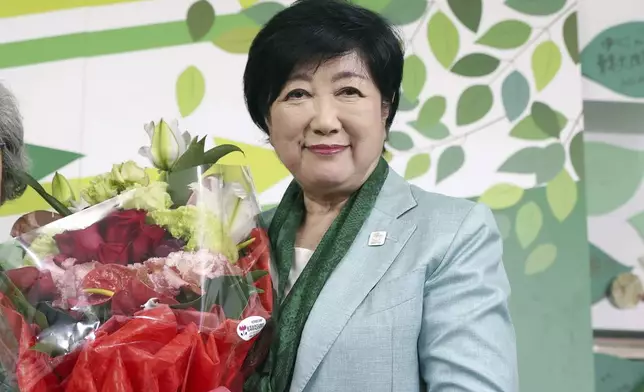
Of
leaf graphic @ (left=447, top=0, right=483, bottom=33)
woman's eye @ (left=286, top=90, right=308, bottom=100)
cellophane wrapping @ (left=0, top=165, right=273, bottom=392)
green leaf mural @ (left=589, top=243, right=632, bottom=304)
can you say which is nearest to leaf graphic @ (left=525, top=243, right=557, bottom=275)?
green leaf mural @ (left=589, top=243, right=632, bottom=304)

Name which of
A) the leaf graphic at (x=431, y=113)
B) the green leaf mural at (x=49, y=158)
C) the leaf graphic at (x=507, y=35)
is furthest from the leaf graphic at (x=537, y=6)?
the green leaf mural at (x=49, y=158)

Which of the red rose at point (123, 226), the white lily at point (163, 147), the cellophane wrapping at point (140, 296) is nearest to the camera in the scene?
the cellophane wrapping at point (140, 296)

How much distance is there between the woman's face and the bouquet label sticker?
348mm

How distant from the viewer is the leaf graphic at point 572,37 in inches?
86.0

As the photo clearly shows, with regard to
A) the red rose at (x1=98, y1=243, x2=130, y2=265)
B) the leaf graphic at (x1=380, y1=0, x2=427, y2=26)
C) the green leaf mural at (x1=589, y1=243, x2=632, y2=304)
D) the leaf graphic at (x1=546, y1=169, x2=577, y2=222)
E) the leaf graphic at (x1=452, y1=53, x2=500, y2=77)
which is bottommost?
the green leaf mural at (x1=589, y1=243, x2=632, y2=304)

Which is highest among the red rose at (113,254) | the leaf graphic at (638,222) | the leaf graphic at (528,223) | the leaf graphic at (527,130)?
the red rose at (113,254)

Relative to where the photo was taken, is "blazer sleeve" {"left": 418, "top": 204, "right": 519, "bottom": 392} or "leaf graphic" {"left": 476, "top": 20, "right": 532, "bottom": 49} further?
"leaf graphic" {"left": 476, "top": 20, "right": 532, "bottom": 49}

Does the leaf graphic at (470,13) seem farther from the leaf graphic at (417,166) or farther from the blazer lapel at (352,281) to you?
the blazer lapel at (352,281)

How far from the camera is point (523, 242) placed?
2164 mm

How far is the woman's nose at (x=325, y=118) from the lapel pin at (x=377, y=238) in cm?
19

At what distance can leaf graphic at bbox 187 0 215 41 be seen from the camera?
225 cm

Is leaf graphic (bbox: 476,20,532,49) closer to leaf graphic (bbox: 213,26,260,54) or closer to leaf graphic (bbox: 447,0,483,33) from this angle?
leaf graphic (bbox: 447,0,483,33)

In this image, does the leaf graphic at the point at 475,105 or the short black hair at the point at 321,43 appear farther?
the leaf graphic at the point at 475,105

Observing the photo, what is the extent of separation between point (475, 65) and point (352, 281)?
1.29 meters
